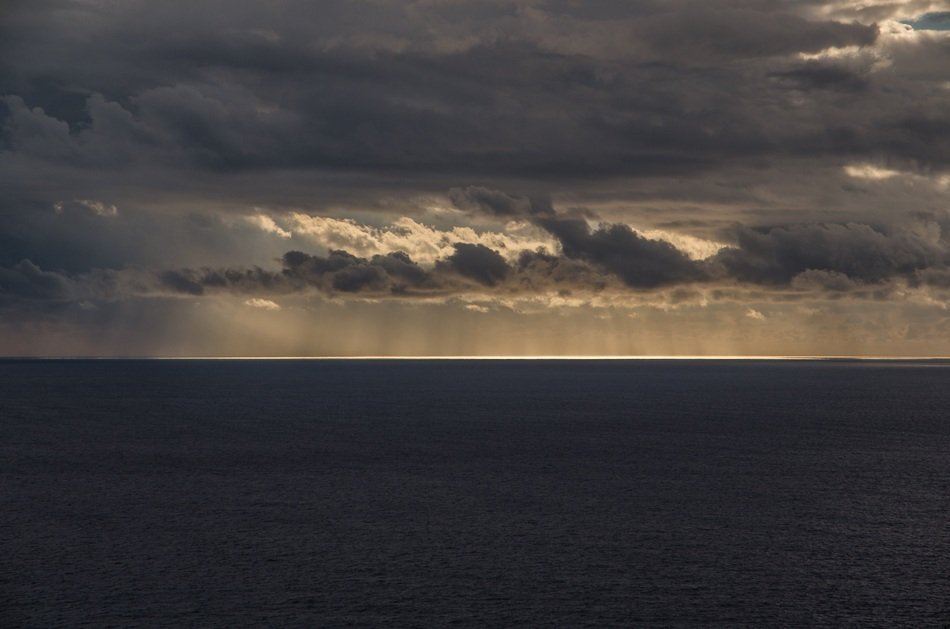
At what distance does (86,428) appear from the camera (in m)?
162

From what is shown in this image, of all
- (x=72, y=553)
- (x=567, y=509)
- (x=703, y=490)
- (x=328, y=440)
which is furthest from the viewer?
(x=328, y=440)

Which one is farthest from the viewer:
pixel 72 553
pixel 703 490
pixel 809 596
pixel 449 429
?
pixel 449 429

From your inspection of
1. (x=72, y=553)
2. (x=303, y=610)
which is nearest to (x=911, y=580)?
(x=303, y=610)

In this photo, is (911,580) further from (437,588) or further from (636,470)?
(636,470)

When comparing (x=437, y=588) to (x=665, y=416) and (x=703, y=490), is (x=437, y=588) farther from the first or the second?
(x=665, y=416)

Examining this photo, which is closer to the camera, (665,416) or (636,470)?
(636,470)

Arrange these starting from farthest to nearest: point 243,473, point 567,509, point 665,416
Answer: point 665,416 < point 243,473 < point 567,509

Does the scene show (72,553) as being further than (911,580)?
Yes

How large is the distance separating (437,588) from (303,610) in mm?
8373

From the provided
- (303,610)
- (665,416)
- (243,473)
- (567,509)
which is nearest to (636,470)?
(567,509)

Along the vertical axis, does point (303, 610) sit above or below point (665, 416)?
above

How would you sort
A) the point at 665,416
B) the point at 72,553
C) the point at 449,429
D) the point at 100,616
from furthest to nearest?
the point at 665,416, the point at 449,429, the point at 72,553, the point at 100,616

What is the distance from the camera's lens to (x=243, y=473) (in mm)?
106000

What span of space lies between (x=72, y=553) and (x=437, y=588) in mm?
26166
